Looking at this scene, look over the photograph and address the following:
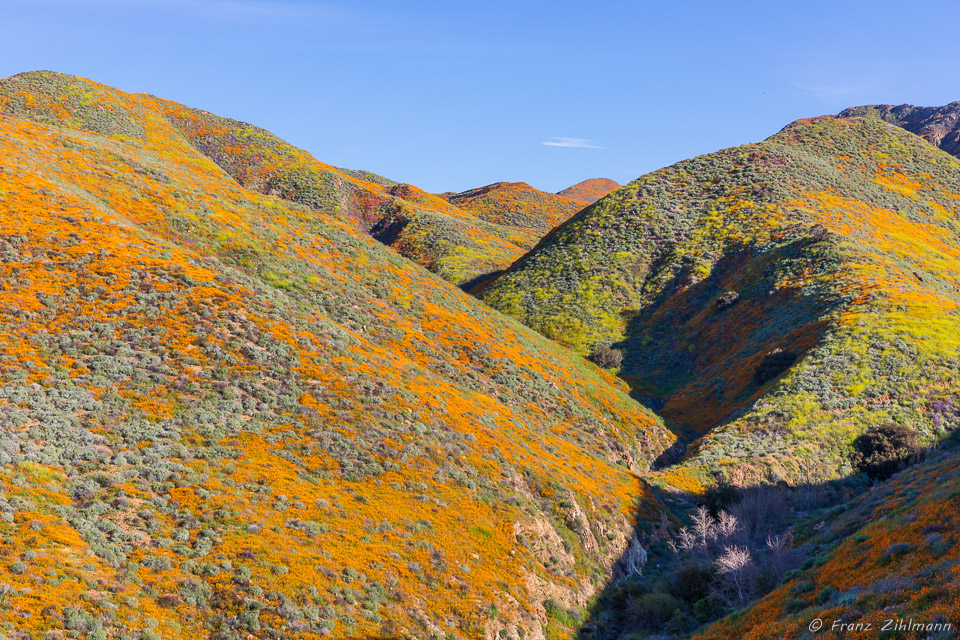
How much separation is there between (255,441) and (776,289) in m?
49.4

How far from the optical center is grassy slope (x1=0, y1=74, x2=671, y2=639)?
1611 centimetres

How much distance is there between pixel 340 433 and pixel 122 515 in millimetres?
8852

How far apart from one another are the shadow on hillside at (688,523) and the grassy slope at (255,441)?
4.40 feet

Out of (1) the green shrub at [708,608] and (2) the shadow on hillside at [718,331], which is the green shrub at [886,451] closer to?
(2) the shadow on hillside at [718,331]

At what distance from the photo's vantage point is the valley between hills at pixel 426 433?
53.6 feet

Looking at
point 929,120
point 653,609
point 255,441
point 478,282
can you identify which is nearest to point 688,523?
point 653,609

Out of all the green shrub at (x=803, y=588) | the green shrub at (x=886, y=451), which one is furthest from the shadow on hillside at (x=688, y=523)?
the green shrub at (x=803, y=588)

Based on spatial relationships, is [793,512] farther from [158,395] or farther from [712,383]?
[158,395]

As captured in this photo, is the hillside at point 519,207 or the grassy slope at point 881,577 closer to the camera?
the grassy slope at point 881,577

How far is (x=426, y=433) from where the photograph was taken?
27141 millimetres

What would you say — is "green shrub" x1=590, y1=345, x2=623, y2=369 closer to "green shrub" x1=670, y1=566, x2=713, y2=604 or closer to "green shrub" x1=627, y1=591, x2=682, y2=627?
"green shrub" x1=670, y1=566, x2=713, y2=604

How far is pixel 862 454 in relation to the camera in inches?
1342

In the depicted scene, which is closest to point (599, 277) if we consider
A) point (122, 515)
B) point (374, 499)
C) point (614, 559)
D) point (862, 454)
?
point (862, 454)

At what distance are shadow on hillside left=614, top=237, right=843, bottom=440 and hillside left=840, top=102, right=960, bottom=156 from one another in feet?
380
